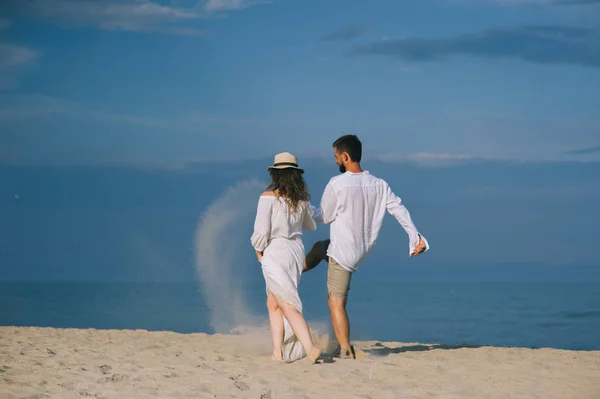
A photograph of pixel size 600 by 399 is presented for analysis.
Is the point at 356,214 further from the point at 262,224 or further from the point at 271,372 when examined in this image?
the point at 271,372

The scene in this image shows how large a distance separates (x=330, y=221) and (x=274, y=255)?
0.78 metres

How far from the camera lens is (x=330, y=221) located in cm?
884

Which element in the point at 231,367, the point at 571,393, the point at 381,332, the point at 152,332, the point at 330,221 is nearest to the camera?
the point at 571,393

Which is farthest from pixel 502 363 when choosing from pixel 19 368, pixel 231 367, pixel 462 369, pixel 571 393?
pixel 19 368

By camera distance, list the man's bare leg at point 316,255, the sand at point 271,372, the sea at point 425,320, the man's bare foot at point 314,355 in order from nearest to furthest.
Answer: the sand at point 271,372 → the man's bare foot at point 314,355 → the man's bare leg at point 316,255 → the sea at point 425,320

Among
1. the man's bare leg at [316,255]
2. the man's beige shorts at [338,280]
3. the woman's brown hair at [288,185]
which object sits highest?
the woman's brown hair at [288,185]

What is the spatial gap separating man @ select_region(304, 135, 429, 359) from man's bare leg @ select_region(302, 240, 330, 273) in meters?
0.04

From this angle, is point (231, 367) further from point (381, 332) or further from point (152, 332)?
point (381, 332)

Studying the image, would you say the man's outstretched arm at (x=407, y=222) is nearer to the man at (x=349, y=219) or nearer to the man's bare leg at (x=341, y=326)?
the man at (x=349, y=219)

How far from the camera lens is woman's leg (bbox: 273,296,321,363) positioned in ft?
26.8

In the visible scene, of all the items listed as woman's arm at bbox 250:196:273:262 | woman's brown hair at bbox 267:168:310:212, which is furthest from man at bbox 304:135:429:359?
woman's arm at bbox 250:196:273:262

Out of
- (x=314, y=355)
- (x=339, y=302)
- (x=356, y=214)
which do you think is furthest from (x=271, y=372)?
(x=356, y=214)

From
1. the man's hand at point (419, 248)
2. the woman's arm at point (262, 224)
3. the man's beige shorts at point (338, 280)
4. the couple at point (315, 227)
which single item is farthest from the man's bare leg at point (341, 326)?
the woman's arm at point (262, 224)

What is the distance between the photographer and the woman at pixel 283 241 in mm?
8305
